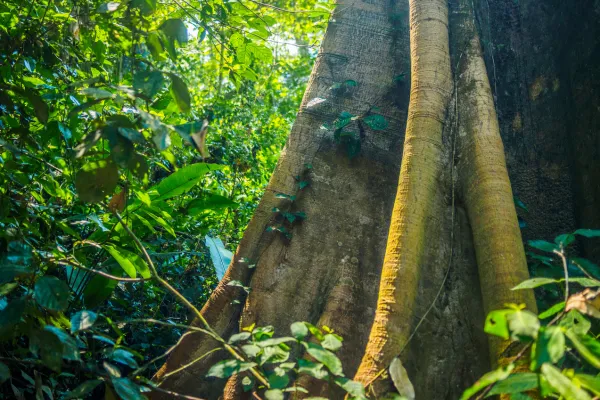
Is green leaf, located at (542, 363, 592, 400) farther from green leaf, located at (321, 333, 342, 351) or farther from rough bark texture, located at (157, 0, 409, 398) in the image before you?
rough bark texture, located at (157, 0, 409, 398)

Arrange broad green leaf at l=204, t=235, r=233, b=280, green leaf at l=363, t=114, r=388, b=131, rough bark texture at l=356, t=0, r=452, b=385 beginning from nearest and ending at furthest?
rough bark texture at l=356, t=0, r=452, b=385 < green leaf at l=363, t=114, r=388, b=131 < broad green leaf at l=204, t=235, r=233, b=280

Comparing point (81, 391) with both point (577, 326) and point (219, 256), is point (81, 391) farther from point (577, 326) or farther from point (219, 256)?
point (219, 256)

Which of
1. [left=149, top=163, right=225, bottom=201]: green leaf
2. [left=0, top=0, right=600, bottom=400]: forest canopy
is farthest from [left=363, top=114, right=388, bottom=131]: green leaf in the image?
[left=149, top=163, right=225, bottom=201]: green leaf

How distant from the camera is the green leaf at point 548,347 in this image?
44.7 inches

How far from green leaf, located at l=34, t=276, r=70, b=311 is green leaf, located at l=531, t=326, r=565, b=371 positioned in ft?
4.12

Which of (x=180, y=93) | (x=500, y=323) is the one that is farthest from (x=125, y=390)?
→ (x=500, y=323)

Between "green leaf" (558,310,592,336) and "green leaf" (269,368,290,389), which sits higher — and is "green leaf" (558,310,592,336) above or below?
above

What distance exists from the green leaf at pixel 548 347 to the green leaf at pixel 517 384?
77mm

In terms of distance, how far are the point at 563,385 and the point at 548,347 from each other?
0.08m

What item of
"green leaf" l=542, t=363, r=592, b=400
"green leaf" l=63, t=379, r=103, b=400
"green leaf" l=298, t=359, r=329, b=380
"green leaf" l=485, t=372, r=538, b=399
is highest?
"green leaf" l=542, t=363, r=592, b=400

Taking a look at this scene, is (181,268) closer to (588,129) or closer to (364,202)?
(364,202)

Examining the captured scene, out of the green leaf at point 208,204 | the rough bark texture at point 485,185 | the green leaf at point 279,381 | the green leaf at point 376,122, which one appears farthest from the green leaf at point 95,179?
the green leaf at point 208,204

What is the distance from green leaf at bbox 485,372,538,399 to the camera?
4.07 ft

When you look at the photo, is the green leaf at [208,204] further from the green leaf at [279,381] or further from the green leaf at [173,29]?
the green leaf at [279,381]
